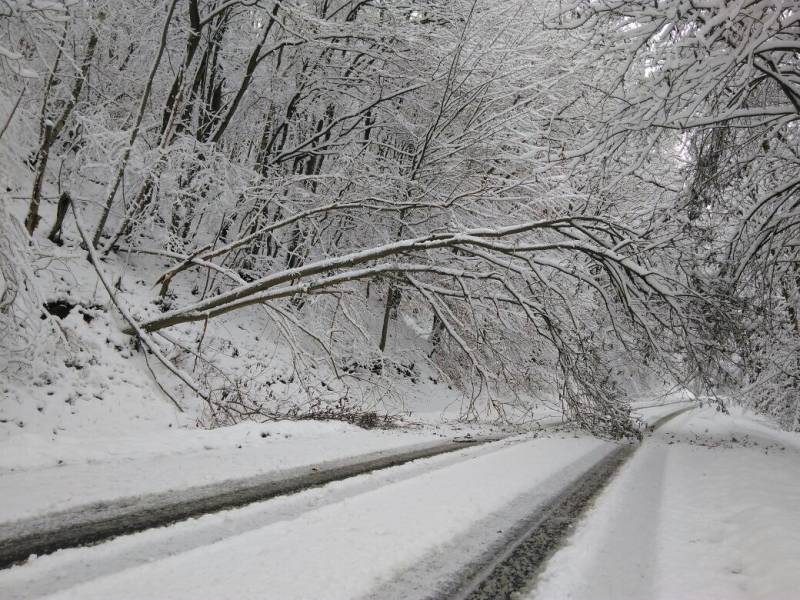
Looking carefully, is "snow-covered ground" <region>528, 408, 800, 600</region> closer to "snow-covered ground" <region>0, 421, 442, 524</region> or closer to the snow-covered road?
the snow-covered road

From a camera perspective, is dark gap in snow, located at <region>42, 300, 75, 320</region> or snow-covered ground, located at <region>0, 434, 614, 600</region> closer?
snow-covered ground, located at <region>0, 434, 614, 600</region>

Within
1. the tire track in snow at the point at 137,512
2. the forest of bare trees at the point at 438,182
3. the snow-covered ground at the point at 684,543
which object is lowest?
the snow-covered ground at the point at 684,543

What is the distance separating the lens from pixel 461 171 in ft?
41.4

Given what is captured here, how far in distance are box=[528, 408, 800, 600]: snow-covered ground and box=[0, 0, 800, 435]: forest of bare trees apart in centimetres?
280

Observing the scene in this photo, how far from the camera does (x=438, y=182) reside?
40.7 ft

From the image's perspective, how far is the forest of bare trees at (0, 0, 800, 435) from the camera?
5.55 metres

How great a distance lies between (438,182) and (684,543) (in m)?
10.2

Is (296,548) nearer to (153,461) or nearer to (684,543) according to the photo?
(153,461)

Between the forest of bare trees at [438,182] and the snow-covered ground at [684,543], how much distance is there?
280 centimetres

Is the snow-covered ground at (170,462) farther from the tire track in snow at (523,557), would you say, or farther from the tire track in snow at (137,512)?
the tire track in snow at (523,557)

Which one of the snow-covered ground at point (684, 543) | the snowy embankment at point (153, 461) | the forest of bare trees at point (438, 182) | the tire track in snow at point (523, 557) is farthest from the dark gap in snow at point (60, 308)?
the snow-covered ground at point (684, 543)

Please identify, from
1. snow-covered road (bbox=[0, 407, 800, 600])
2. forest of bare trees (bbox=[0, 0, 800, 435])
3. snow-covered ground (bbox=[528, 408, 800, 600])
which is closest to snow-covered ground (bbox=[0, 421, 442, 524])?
snow-covered road (bbox=[0, 407, 800, 600])

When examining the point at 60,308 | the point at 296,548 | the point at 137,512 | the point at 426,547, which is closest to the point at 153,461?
the point at 137,512

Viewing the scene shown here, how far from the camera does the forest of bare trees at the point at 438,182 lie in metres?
5.55
